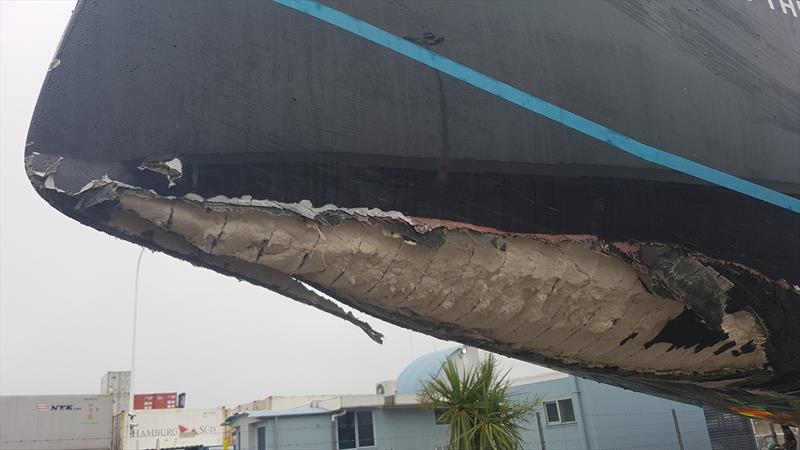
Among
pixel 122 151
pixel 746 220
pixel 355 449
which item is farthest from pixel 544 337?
pixel 355 449

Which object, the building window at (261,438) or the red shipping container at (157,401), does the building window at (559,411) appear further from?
the red shipping container at (157,401)

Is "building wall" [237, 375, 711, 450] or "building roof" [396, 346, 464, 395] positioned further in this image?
"building roof" [396, 346, 464, 395]

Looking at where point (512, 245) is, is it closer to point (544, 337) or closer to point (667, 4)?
point (544, 337)

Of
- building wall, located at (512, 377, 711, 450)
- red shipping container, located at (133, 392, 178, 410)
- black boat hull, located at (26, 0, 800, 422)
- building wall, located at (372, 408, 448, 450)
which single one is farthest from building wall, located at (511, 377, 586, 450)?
red shipping container, located at (133, 392, 178, 410)

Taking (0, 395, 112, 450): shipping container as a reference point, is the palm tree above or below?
below

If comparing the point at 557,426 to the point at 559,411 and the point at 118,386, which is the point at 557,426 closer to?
the point at 559,411

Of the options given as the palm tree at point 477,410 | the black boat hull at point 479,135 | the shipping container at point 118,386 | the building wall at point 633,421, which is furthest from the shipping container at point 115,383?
the black boat hull at point 479,135

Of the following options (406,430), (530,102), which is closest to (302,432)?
(406,430)

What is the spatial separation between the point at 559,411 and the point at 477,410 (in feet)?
30.2

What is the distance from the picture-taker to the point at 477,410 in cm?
746

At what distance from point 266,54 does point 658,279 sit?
1768mm

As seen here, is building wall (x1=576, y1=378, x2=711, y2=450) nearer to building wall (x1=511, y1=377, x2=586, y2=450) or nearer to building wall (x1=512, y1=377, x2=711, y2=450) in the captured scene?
building wall (x1=512, y1=377, x2=711, y2=450)

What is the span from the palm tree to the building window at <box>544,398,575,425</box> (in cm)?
862

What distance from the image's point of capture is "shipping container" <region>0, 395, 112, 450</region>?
27.7 meters
